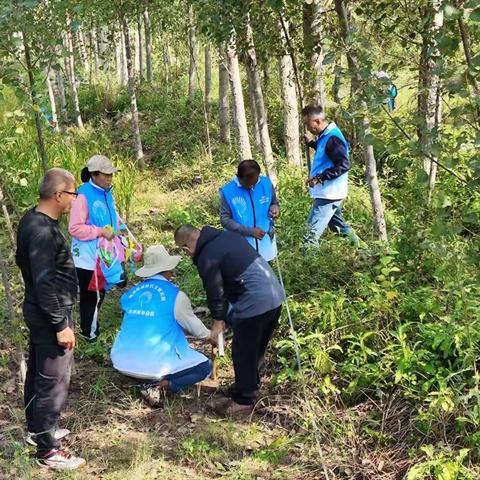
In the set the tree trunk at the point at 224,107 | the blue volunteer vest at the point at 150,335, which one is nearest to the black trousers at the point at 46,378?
the blue volunteer vest at the point at 150,335

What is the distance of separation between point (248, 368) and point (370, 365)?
88 cm

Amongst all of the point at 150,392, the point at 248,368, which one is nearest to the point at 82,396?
the point at 150,392

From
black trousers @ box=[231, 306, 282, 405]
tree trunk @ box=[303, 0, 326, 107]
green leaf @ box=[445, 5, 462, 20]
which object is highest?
tree trunk @ box=[303, 0, 326, 107]

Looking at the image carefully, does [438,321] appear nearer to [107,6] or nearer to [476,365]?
[476,365]

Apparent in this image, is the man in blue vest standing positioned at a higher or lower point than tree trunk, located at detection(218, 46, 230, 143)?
lower

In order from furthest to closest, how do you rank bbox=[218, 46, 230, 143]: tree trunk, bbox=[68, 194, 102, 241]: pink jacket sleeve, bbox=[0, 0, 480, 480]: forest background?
bbox=[218, 46, 230, 143]: tree trunk < bbox=[68, 194, 102, 241]: pink jacket sleeve < bbox=[0, 0, 480, 480]: forest background

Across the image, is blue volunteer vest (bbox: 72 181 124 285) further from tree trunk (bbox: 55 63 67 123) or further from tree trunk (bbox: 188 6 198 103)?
tree trunk (bbox: 55 63 67 123)

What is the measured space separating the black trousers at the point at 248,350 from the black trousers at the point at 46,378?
3.83 feet

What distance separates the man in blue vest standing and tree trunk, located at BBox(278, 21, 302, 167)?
8.74 ft

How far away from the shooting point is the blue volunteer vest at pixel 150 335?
→ 4.29 meters

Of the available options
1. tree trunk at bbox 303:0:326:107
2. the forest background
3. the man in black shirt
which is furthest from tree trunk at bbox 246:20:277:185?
the man in black shirt

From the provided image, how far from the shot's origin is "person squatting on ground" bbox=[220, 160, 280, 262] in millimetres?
5020

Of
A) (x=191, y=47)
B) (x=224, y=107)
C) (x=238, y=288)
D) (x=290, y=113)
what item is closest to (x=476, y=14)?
(x=238, y=288)

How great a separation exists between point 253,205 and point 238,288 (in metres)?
1.16
